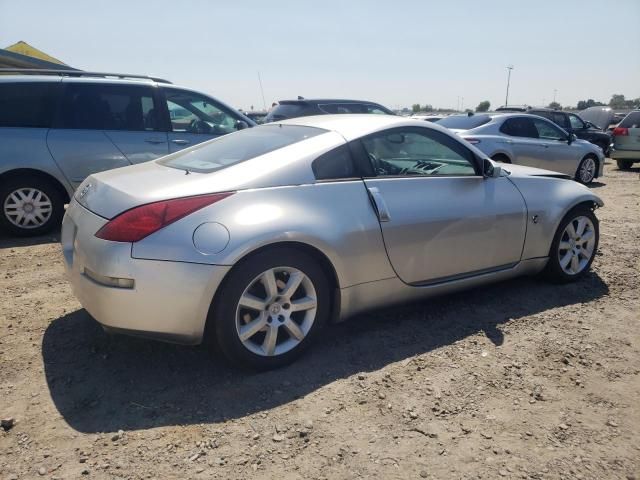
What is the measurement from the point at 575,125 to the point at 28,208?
14.0m

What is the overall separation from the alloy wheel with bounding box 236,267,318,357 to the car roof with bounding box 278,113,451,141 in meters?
1.02

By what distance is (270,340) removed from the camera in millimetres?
2809

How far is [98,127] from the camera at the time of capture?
5.85 metres

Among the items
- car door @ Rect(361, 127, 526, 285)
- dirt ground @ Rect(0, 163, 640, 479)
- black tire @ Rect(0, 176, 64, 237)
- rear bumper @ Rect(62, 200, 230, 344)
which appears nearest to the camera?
dirt ground @ Rect(0, 163, 640, 479)

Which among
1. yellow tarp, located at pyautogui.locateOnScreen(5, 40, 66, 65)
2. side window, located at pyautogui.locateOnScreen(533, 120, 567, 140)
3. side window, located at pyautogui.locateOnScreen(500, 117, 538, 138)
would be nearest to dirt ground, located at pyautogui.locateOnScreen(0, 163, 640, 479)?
side window, located at pyautogui.locateOnScreen(500, 117, 538, 138)

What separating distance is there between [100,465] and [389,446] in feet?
4.12

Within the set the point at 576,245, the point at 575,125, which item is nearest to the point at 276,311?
the point at 576,245

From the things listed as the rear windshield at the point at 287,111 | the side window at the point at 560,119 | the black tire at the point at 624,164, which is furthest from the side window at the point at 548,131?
the black tire at the point at 624,164

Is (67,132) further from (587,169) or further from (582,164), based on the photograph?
(587,169)

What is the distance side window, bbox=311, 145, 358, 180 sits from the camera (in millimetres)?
3053

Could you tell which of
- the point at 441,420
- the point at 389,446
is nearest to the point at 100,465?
the point at 389,446

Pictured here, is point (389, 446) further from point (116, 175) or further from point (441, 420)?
point (116, 175)

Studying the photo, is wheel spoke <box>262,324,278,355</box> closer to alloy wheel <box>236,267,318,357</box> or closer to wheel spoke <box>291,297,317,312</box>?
alloy wheel <box>236,267,318,357</box>

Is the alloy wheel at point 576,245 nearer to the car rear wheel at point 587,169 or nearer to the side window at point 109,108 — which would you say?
the side window at point 109,108
